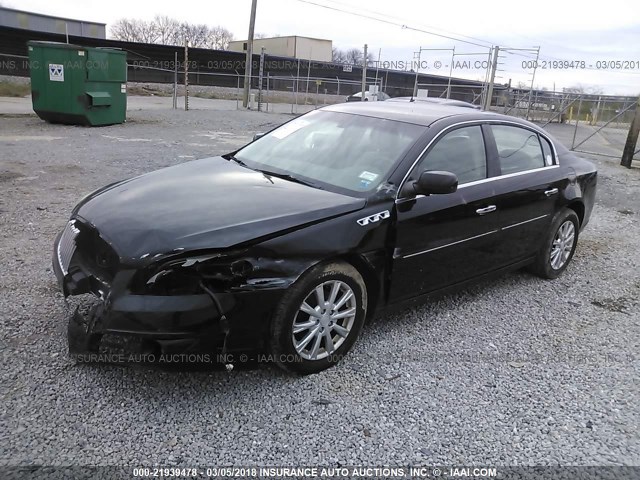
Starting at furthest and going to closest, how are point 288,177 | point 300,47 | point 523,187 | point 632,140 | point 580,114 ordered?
point 300,47 < point 580,114 < point 632,140 < point 523,187 < point 288,177

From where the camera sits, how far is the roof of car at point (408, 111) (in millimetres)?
4012

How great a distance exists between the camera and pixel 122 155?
9.95 m

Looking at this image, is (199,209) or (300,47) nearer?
(199,209)

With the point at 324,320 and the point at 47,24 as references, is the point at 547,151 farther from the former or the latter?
the point at 47,24

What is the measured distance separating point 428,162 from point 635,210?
6557mm

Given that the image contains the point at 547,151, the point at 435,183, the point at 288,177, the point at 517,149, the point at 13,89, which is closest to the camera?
the point at 435,183

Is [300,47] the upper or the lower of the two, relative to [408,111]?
upper

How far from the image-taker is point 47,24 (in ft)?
135

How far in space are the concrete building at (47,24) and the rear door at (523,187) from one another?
136 feet

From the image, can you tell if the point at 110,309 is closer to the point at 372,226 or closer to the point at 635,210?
the point at 372,226

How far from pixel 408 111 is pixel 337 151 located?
0.76m

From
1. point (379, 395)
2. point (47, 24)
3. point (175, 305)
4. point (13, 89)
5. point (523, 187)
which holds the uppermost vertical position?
point (47, 24)

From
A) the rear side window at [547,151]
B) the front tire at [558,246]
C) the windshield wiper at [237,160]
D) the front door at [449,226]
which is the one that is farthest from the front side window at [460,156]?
the windshield wiper at [237,160]

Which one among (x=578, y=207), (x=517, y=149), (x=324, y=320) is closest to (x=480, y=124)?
(x=517, y=149)
